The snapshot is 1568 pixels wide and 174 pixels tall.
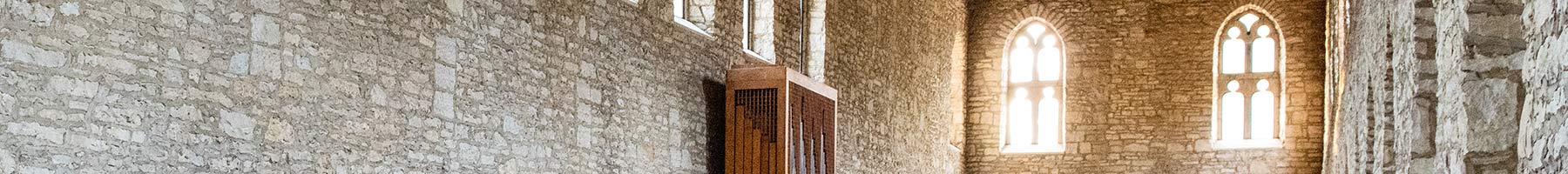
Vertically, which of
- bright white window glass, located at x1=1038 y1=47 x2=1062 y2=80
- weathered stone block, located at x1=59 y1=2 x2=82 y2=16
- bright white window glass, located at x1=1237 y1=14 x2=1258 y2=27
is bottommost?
weathered stone block, located at x1=59 y1=2 x2=82 y2=16

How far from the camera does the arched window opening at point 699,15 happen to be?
10.8 m

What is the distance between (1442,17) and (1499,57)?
232 mm

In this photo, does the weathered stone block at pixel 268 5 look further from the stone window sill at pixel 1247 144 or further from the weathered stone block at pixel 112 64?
the stone window sill at pixel 1247 144

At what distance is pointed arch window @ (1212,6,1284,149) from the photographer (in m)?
14.8

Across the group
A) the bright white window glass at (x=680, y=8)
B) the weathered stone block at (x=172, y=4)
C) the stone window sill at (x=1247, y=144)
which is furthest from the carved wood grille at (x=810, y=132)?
the stone window sill at (x=1247, y=144)

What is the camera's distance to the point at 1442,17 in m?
3.53

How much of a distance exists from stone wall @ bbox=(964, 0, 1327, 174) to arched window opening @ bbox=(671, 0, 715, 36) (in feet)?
14.7

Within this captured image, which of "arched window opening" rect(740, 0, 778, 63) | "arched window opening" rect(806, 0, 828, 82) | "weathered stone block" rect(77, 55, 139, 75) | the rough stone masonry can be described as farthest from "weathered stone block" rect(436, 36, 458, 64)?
"arched window opening" rect(806, 0, 828, 82)

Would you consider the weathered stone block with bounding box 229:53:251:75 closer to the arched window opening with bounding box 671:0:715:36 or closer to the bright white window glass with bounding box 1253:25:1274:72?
the arched window opening with bounding box 671:0:715:36

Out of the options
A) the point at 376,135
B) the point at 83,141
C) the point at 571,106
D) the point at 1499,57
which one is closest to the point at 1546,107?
the point at 1499,57

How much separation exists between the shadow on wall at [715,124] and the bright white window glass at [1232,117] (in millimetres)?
4866

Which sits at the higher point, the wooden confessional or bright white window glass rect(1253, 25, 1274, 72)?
bright white window glass rect(1253, 25, 1274, 72)

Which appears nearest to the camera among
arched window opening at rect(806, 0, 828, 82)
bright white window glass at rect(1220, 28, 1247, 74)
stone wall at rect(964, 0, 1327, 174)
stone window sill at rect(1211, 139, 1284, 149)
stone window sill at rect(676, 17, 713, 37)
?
stone window sill at rect(676, 17, 713, 37)

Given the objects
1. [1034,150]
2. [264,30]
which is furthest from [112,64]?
[1034,150]
